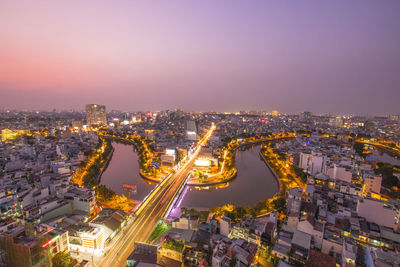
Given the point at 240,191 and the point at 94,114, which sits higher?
the point at 94,114

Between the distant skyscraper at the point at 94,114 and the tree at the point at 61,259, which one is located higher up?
the distant skyscraper at the point at 94,114

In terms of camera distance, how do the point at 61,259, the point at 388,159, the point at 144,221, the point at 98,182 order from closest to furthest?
the point at 61,259 → the point at 144,221 → the point at 98,182 → the point at 388,159

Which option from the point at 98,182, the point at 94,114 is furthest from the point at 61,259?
the point at 94,114

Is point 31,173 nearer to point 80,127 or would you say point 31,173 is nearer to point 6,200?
point 6,200

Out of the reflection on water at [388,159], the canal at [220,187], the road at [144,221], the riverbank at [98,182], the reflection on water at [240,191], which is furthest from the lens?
the reflection on water at [388,159]

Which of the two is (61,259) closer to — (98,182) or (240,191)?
(98,182)

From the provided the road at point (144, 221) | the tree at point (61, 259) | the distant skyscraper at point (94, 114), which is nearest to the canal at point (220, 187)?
the road at point (144, 221)

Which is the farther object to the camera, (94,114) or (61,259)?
(94,114)

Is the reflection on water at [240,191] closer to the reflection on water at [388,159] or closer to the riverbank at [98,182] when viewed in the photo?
the riverbank at [98,182]
